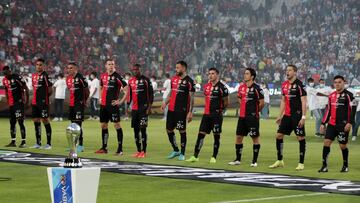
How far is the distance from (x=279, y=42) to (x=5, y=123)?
28.3 m

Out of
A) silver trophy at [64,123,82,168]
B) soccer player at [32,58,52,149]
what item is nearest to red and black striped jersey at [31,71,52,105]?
soccer player at [32,58,52,149]

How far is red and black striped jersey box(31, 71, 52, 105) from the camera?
21453mm

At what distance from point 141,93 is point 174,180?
5.25 m

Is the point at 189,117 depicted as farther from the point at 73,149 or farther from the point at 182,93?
the point at 73,149

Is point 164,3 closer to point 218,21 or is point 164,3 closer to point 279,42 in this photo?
point 218,21

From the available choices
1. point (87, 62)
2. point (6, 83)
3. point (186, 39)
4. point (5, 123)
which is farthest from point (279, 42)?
point (6, 83)

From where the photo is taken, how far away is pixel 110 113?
66.9 feet

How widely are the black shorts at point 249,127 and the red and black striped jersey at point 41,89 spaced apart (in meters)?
5.59

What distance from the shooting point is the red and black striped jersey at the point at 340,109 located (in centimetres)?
1658

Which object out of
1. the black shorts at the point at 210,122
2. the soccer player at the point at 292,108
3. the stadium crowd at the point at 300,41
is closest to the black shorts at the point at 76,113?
the black shorts at the point at 210,122

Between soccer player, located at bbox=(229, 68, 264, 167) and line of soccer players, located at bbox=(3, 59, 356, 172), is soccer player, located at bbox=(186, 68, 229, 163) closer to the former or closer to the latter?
line of soccer players, located at bbox=(3, 59, 356, 172)

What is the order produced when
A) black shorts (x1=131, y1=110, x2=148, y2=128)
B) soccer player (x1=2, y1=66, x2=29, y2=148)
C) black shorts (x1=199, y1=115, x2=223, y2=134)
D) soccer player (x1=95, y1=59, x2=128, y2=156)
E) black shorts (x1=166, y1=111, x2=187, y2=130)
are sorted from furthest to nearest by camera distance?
→ soccer player (x1=2, y1=66, x2=29, y2=148) → soccer player (x1=95, y1=59, x2=128, y2=156) → black shorts (x1=131, y1=110, x2=148, y2=128) → black shorts (x1=166, y1=111, x2=187, y2=130) → black shorts (x1=199, y1=115, x2=223, y2=134)

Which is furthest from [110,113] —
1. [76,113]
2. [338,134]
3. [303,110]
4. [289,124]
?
[338,134]

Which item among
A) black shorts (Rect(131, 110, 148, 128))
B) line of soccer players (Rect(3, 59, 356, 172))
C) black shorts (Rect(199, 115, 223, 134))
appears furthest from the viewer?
black shorts (Rect(131, 110, 148, 128))
